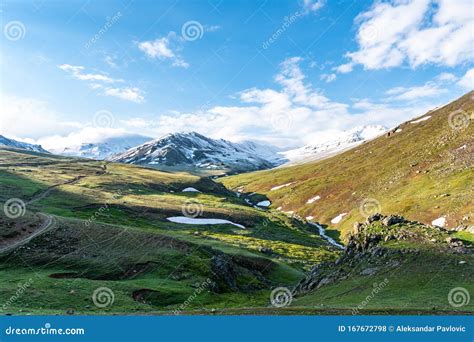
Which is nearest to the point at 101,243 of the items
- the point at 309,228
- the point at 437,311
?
the point at 437,311

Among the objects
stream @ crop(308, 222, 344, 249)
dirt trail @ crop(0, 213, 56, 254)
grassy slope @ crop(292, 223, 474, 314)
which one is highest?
dirt trail @ crop(0, 213, 56, 254)

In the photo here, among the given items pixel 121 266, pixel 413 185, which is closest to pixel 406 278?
pixel 121 266

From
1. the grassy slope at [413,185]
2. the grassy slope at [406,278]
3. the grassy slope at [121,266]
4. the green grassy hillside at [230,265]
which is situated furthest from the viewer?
the grassy slope at [413,185]

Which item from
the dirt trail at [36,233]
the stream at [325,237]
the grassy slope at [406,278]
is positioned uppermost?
the dirt trail at [36,233]

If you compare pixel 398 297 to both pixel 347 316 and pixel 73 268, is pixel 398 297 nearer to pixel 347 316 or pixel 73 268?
pixel 347 316

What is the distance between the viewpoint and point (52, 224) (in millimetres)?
70438

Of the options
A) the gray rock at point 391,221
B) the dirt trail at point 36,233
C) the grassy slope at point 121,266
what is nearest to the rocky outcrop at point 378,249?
the gray rock at point 391,221

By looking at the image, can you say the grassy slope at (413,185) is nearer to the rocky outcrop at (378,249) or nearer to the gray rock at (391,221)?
the gray rock at (391,221)

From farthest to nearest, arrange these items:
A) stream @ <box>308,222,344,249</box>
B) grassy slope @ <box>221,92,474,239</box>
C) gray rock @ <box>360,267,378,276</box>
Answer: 1. stream @ <box>308,222,344,249</box>
2. grassy slope @ <box>221,92,474,239</box>
3. gray rock @ <box>360,267,378,276</box>

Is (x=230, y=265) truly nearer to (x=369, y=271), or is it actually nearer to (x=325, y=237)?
(x=369, y=271)

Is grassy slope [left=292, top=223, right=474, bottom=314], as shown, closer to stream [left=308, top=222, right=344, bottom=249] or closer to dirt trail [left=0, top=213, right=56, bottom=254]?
dirt trail [left=0, top=213, right=56, bottom=254]

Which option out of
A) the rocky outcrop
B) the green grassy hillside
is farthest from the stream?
the rocky outcrop

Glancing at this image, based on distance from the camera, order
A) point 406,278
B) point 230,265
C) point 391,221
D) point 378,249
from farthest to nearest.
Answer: point 230,265 → point 391,221 → point 378,249 → point 406,278

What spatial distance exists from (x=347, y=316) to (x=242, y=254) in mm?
48593
